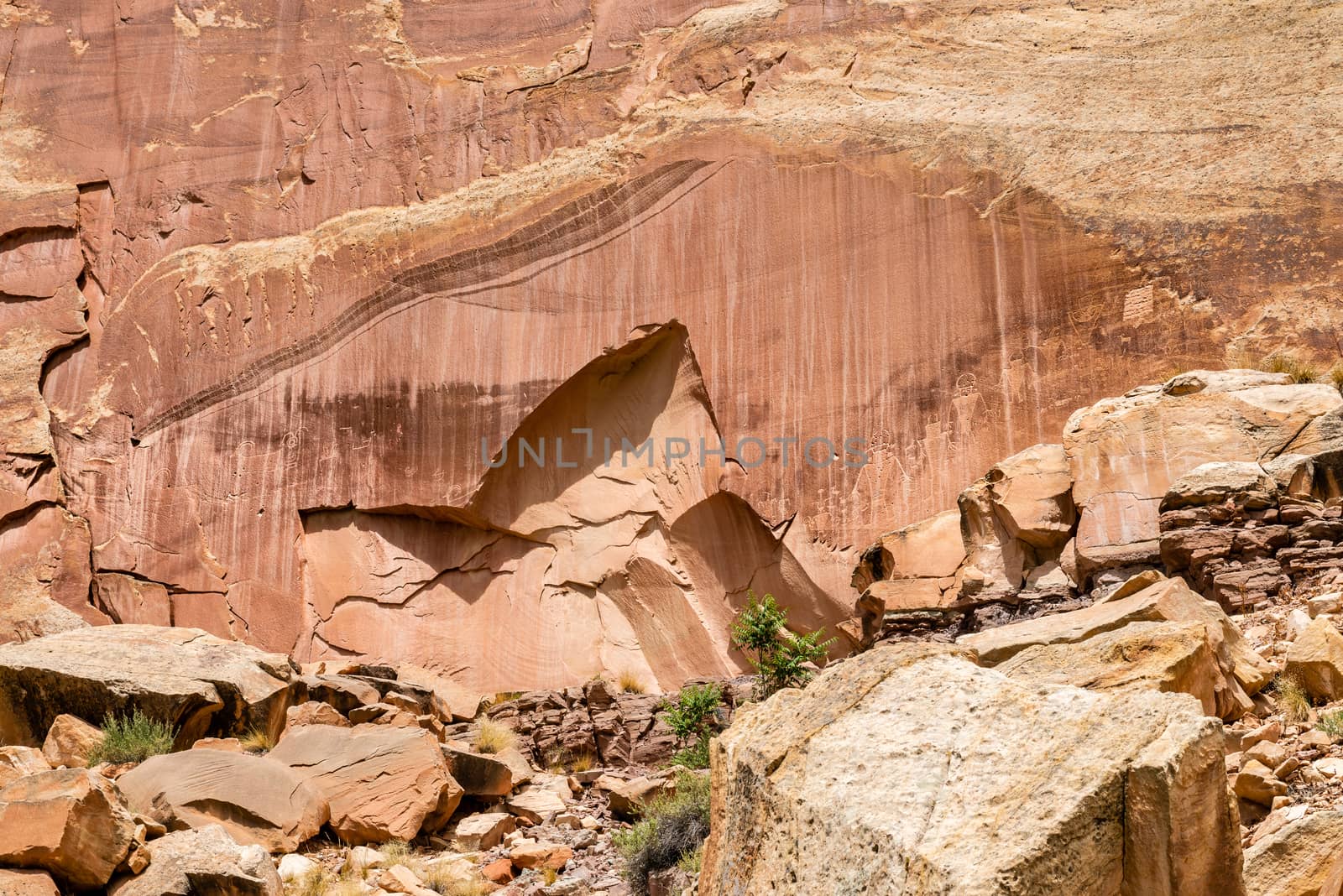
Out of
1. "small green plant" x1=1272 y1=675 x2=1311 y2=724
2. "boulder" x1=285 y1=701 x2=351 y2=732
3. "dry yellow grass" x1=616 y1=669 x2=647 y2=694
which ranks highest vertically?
"small green plant" x1=1272 y1=675 x2=1311 y2=724

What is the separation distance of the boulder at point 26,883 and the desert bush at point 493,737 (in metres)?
5.33

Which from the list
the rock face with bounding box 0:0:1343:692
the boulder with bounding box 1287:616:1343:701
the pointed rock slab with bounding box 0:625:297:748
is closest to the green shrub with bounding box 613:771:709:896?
the boulder with bounding box 1287:616:1343:701

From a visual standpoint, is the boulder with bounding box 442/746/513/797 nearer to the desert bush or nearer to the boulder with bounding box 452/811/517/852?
the boulder with bounding box 452/811/517/852

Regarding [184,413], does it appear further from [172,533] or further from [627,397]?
[627,397]

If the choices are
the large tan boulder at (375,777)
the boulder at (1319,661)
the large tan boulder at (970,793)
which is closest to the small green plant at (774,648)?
the large tan boulder at (375,777)

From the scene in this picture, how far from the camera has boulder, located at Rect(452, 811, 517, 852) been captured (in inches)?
390

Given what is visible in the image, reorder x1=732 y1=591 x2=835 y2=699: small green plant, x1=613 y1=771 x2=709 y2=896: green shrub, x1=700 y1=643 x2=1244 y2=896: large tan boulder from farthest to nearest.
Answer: x1=732 y1=591 x2=835 y2=699: small green plant, x1=613 y1=771 x2=709 y2=896: green shrub, x1=700 y1=643 x2=1244 y2=896: large tan boulder

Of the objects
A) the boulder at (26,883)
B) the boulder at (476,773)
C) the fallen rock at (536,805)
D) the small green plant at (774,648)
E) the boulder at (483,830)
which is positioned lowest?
the fallen rock at (536,805)

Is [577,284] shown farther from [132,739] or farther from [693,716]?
[132,739]

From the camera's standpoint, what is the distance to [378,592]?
53.3ft

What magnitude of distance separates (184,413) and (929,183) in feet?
31.7

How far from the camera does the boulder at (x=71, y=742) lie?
395 inches

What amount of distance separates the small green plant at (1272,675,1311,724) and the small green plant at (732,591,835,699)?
4.83 metres

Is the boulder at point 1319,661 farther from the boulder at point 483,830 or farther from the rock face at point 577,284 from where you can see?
the boulder at point 483,830
